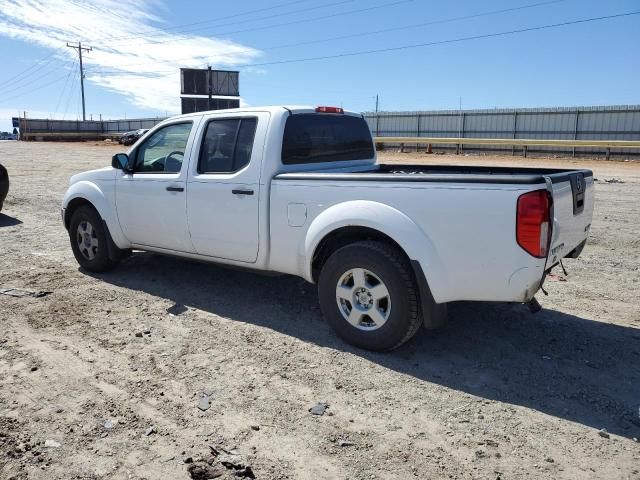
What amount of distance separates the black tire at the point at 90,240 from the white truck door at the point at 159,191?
1.33 ft

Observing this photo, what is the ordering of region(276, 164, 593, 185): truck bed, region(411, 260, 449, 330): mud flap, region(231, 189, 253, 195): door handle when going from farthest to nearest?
1. region(231, 189, 253, 195): door handle
2. region(411, 260, 449, 330): mud flap
3. region(276, 164, 593, 185): truck bed

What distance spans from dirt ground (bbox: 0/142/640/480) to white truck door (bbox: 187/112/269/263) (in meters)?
0.69

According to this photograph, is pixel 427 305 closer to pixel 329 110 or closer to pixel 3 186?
pixel 329 110

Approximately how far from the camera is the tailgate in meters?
3.77

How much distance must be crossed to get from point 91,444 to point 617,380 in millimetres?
3478

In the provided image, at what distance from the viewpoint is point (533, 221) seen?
346 centimetres

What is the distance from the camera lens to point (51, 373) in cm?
393

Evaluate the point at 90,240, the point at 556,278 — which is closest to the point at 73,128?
the point at 90,240

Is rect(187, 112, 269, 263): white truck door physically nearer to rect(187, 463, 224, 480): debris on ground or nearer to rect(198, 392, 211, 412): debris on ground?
rect(198, 392, 211, 412): debris on ground

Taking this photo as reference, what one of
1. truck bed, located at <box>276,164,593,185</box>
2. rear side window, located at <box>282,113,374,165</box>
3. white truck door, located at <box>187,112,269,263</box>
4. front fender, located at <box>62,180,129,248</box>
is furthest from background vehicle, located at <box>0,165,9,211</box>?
truck bed, located at <box>276,164,593,185</box>

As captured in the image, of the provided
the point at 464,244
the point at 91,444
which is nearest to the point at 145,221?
the point at 91,444

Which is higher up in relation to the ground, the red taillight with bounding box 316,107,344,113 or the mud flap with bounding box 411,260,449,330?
the red taillight with bounding box 316,107,344,113

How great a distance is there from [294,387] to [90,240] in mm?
3876

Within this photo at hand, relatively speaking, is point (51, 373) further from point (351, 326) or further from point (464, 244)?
point (464, 244)
